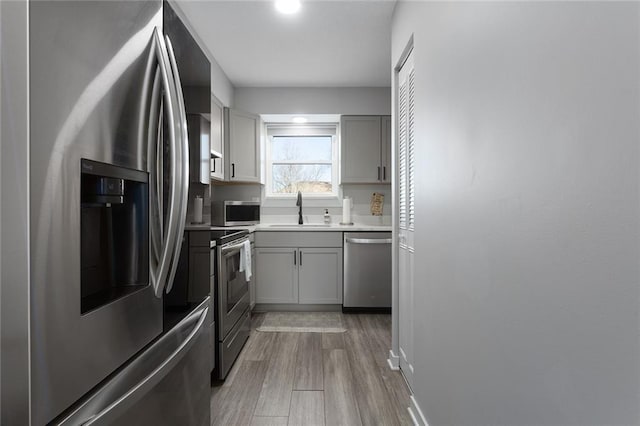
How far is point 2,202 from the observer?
0.45m

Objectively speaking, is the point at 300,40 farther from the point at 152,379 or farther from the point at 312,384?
the point at 152,379

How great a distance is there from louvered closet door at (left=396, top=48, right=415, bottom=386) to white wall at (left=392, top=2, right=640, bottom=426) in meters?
0.71

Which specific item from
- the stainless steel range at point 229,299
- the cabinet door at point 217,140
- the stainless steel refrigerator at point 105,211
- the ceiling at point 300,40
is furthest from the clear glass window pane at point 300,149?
the stainless steel refrigerator at point 105,211

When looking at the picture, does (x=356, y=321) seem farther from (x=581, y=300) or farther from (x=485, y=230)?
(x=581, y=300)

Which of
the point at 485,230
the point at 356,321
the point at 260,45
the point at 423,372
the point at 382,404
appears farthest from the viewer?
the point at 356,321

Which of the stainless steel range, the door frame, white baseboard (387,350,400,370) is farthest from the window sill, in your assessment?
white baseboard (387,350,400,370)

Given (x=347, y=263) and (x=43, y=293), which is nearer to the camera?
(x=43, y=293)

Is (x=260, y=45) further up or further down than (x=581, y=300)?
further up

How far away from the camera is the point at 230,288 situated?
244cm

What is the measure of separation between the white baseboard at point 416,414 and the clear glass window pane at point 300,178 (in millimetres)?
3001

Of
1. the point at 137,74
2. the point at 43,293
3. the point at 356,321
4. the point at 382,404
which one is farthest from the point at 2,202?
the point at 356,321

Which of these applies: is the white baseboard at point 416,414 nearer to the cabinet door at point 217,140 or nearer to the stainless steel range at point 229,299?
the stainless steel range at point 229,299

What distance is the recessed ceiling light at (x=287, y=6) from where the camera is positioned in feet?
7.80

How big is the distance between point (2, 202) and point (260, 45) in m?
2.98
